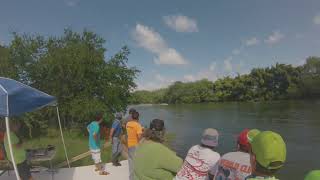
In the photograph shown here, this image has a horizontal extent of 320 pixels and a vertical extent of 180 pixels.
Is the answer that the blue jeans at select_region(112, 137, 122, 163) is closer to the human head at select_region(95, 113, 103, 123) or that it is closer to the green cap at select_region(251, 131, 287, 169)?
the human head at select_region(95, 113, 103, 123)

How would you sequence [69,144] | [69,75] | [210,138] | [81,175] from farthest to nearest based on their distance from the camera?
[69,75] < [69,144] < [81,175] < [210,138]

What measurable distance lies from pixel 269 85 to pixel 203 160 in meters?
99.3

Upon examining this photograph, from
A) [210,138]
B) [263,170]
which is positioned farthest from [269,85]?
[263,170]

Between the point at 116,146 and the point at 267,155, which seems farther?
the point at 116,146

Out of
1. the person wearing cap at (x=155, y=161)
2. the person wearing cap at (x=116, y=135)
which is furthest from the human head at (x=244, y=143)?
the person wearing cap at (x=116, y=135)

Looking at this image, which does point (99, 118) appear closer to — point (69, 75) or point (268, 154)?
point (268, 154)

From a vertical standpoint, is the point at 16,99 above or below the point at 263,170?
above

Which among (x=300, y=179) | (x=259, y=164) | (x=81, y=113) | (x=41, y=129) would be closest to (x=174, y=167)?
(x=259, y=164)

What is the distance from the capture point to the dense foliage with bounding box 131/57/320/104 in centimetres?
8875

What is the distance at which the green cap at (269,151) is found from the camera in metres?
2.37

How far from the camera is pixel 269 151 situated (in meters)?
2.37

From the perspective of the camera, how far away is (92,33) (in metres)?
24.6

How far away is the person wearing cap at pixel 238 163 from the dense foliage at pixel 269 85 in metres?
88.2

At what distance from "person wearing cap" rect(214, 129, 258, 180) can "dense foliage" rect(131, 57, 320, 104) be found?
88.2m
